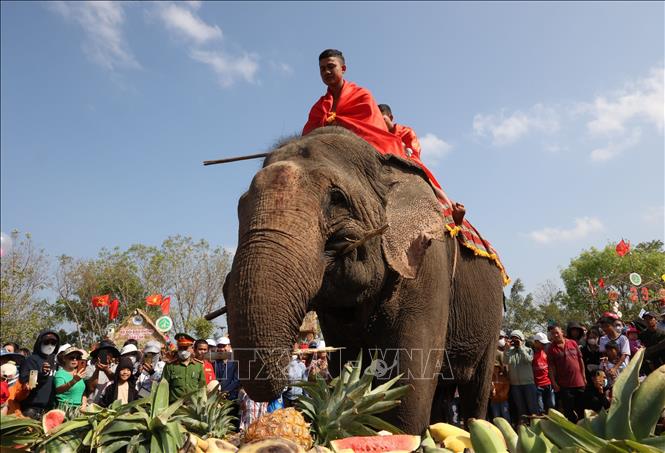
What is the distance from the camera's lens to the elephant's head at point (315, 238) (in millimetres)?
2953

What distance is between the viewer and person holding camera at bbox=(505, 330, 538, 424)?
31.1ft

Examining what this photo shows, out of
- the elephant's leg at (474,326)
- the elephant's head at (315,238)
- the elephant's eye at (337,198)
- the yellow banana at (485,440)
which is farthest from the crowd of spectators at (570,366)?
the yellow banana at (485,440)

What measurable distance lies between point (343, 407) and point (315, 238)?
126 centimetres

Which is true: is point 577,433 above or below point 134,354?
below

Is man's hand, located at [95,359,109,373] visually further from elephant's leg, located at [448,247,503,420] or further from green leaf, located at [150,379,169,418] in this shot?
green leaf, located at [150,379,169,418]

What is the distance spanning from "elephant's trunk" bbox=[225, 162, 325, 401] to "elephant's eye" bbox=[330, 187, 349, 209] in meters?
0.21

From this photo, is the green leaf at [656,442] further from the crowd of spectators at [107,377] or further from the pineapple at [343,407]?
the crowd of spectators at [107,377]

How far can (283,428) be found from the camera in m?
1.84

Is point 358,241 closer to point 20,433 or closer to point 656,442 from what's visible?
point 20,433

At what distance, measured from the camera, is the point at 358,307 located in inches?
157

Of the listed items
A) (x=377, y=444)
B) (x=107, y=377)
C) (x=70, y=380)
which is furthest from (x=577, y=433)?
(x=107, y=377)

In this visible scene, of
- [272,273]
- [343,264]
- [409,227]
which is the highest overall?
[409,227]

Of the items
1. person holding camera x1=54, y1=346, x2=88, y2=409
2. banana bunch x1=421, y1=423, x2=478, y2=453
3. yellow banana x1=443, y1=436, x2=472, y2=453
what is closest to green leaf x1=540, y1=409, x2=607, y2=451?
banana bunch x1=421, y1=423, x2=478, y2=453

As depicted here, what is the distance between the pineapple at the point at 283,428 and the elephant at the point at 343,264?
0.89 metres
